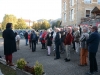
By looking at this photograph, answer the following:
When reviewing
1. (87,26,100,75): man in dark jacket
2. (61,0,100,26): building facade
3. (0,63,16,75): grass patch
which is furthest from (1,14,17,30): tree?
(87,26,100,75): man in dark jacket

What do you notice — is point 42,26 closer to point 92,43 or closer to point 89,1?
point 89,1

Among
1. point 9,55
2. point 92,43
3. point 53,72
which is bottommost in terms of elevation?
point 53,72

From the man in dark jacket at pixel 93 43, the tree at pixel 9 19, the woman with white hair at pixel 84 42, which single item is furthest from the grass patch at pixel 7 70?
the tree at pixel 9 19

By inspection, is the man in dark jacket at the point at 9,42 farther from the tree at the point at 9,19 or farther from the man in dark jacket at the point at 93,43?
the tree at the point at 9,19

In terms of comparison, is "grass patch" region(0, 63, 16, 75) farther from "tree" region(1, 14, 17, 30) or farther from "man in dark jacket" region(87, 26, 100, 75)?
"tree" region(1, 14, 17, 30)

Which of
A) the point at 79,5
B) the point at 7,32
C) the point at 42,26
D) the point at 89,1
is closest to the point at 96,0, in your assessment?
the point at 89,1

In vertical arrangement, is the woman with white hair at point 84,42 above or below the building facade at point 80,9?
below

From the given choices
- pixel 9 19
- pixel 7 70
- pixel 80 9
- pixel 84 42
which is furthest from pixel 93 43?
pixel 9 19

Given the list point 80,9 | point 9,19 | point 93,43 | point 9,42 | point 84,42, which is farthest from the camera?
point 9,19

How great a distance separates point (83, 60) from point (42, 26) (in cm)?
7412

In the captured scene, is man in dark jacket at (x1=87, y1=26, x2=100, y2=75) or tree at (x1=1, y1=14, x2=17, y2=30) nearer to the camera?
man in dark jacket at (x1=87, y1=26, x2=100, y2=75)

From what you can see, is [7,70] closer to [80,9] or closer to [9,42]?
[9,42]

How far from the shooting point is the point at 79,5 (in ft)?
113

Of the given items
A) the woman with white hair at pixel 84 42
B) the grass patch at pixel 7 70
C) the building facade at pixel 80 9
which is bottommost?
the grass patch at pixel 7 70
